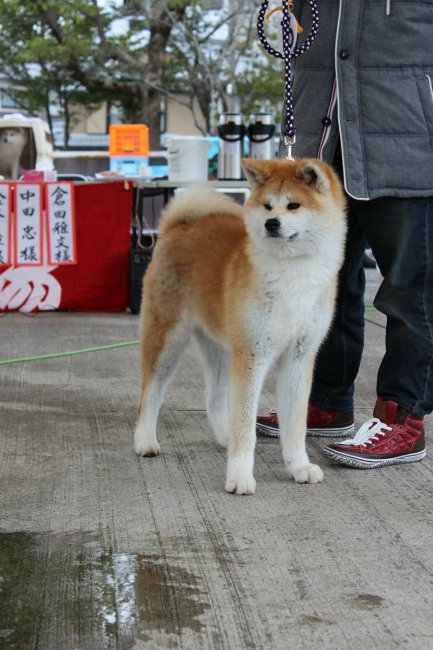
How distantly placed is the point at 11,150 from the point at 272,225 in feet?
31.1

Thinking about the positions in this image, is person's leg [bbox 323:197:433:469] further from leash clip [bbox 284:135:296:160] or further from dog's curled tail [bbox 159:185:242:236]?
dog's curled tail [bbox 159:185:242:236]

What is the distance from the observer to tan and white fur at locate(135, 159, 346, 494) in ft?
10.7

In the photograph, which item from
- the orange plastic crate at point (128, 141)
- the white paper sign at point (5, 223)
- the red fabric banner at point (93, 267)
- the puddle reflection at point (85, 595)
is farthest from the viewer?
the orange plastic crate at point (128, 141)

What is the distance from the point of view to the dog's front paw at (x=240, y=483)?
336cm

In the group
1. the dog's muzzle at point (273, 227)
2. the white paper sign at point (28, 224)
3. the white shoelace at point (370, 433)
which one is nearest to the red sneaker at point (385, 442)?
the white shoelace at point (370, 433)

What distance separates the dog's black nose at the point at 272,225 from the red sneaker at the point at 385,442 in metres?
1.06

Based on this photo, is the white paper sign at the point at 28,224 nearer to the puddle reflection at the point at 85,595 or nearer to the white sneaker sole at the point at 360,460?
the white sneaker sole at the point at 360,460

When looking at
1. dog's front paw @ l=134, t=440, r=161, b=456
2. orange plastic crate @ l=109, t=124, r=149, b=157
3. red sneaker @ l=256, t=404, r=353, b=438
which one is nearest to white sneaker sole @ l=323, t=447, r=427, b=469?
red sneaker @ l=256, t=404, r=353, b=438

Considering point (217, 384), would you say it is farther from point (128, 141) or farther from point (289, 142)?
point (128, 141)

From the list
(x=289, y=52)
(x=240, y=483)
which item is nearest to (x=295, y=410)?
(x=240, y=483)

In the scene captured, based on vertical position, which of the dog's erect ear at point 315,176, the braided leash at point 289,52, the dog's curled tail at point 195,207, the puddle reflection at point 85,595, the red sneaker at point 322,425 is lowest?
the red sneaker at point 322,425

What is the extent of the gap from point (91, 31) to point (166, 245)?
26.6 meters

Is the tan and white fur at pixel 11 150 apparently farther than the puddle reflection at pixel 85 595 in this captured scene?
Yes

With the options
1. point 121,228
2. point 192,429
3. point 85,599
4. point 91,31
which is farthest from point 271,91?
point 85,599
